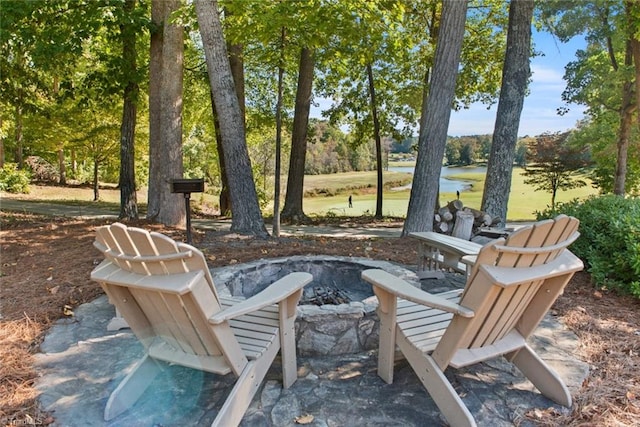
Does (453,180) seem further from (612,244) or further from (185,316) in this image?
(185,316)

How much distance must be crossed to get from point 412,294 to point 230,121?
13.2 feet

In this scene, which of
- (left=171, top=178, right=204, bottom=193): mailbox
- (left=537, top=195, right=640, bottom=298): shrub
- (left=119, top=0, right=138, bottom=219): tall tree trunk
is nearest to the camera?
(left=537, top=195, right=640, bottom=298): shrub

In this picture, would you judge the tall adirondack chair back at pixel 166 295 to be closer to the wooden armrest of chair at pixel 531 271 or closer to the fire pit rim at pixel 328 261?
the fire pit rim at pixel 328 261

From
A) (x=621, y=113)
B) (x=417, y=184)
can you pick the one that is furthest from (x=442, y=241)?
(x=621, y=113)

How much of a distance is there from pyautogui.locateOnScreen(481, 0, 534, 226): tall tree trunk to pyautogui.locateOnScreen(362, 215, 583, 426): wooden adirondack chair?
3982 mm

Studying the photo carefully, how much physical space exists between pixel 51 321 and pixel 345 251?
2.81 m

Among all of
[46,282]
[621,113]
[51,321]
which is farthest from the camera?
[621,113]

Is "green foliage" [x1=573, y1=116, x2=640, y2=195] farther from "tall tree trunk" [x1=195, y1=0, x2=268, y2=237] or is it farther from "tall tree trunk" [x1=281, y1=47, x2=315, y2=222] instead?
"tall tree trunk" [x1=195, y1=0, x2=268, y2=237]

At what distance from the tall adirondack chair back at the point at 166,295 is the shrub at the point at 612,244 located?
3.19 m

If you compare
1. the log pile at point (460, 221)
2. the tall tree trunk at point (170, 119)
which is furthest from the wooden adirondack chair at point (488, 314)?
the tall tree trunk at point (170, 119)

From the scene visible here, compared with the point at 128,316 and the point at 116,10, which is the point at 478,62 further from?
the point at 128,316

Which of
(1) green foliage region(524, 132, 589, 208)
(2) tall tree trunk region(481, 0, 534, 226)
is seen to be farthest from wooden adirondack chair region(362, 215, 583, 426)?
(1) green foliage region(524, 132, 589, 208)

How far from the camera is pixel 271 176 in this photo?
1989 centimetres

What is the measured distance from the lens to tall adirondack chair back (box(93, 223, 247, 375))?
5.07ft
